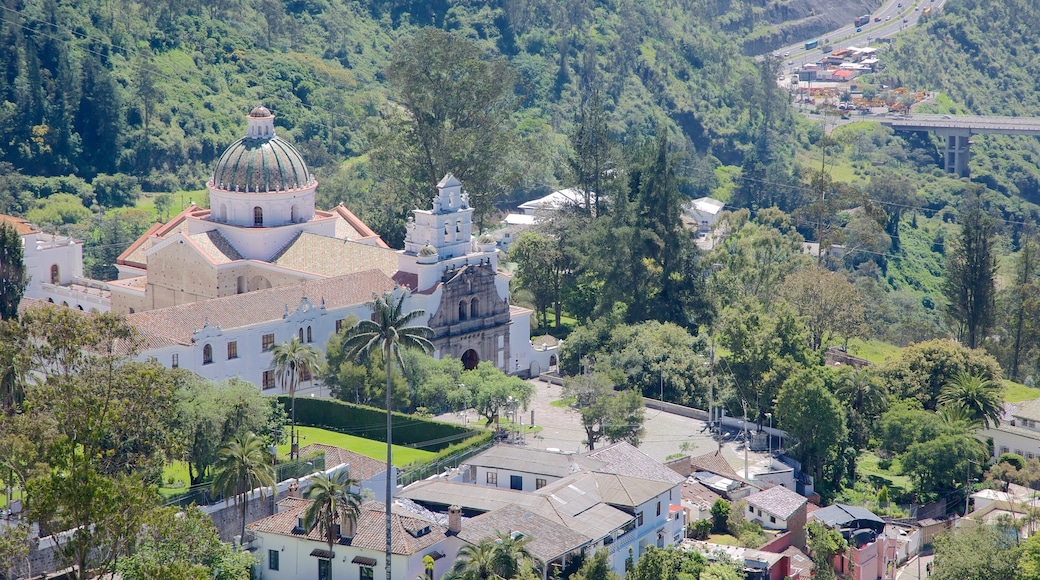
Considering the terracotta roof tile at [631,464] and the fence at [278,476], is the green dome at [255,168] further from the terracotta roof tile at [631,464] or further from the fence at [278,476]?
the terracotta roof tile at [631,464]

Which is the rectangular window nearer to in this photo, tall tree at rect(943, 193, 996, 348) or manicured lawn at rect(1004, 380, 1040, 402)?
manicured lawn at rect(1004, 380, 1040, 402)

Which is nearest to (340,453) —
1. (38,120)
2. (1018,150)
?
(38,120)

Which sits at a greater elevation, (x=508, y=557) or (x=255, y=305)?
(x=255, y=305)

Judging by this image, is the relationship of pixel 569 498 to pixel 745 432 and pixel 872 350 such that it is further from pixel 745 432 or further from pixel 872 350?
pixel 872 350

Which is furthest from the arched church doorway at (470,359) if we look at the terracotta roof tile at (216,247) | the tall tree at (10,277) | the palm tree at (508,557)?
the palm tree at (508,557)

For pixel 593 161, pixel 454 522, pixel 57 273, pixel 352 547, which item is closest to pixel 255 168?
pixel 57 273
